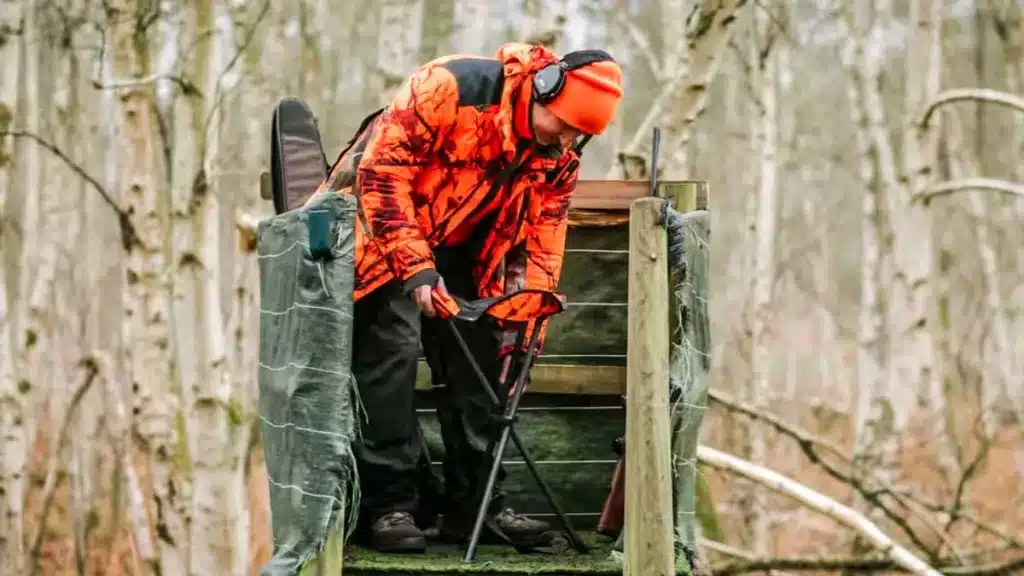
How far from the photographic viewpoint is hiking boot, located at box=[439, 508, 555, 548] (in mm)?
4621

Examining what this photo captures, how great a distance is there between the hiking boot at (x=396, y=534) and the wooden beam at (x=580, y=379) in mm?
1206

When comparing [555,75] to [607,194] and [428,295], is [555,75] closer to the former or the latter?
[428,295]

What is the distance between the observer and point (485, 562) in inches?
172

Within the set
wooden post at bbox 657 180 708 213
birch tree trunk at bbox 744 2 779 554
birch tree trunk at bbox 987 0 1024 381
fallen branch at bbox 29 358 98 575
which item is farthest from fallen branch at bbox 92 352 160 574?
birch tree trunk at bbox 987 0 1024 381

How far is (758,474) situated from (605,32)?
1752cm

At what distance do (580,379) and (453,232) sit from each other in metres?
1.29

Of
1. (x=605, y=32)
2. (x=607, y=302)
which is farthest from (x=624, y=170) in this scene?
(x=605, y=32)

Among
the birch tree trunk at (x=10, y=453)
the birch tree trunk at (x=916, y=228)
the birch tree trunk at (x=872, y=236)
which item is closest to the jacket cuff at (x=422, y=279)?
the birch tree trunk at (x=10, y=453)

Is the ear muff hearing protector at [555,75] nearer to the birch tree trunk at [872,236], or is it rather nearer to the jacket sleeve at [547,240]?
the jacket sleeve at [547,240]

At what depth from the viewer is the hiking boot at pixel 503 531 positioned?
462cm

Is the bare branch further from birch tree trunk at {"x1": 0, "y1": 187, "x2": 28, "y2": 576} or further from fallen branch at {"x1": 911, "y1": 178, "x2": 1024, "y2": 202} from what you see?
fallen branch at {"x1": 911, "y1": 178, "x2": 1024, "y2": 202}

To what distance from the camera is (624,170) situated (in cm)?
676

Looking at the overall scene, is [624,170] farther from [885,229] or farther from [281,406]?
[885,229]

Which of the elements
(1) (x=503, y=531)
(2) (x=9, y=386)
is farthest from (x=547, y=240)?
(2) (x=9, y=386)
